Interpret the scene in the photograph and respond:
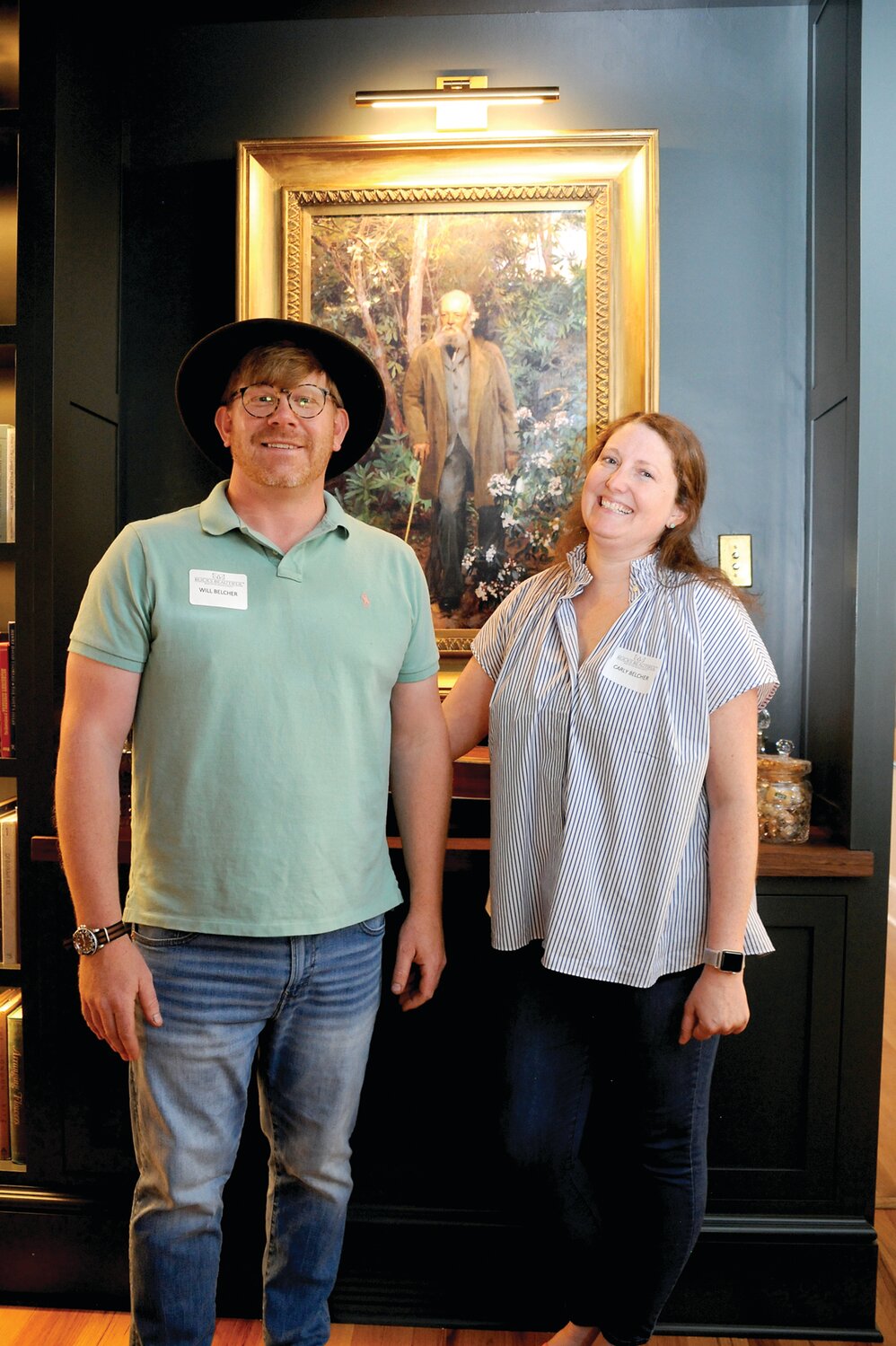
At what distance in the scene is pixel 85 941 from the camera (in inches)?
59.6

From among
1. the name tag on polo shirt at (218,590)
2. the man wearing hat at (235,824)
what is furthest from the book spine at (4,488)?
the name tag on polo shirt at (218,590)

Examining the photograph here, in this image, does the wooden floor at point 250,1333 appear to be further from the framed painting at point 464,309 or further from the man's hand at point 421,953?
the framed painting at point 464,309

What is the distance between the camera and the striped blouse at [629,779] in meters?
1.57

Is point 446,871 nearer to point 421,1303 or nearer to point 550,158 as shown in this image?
point 421,1303

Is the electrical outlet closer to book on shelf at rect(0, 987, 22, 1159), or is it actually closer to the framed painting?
the framed painting

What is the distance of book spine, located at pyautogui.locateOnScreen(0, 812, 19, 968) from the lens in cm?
219

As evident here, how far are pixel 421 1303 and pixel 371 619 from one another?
1.54 meters

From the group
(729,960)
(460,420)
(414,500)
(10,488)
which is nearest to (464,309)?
(460,420)

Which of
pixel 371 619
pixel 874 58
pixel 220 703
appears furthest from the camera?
pixel 874 58

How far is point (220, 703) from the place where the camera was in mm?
1506

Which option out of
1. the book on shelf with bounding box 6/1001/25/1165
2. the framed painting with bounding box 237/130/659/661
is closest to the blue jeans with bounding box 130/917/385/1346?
the book on shelf with bounding box 6/1001/25/1165

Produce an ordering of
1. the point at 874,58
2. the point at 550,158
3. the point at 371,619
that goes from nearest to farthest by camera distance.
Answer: the point at 371,619
the point at 874,58
the point at 550,158

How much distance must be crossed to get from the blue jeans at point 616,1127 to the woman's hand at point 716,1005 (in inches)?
1.2

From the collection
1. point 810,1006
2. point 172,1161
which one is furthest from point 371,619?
point 810,1006
